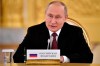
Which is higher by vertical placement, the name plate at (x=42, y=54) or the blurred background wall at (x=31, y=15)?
the blurred background wall at (x=31, y=15)

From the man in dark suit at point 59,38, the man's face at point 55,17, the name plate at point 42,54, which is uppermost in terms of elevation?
the man's face at point 55,17

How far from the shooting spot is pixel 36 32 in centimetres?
287

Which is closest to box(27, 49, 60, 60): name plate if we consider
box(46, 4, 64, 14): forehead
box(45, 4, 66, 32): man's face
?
box(45, 4, 66, 32): man's face

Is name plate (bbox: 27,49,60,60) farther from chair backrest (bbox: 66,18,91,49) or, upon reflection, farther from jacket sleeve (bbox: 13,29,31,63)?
chair backrest (bbox: 66,18,91,49)

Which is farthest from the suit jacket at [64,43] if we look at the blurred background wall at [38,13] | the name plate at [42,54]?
the name plate at [42,54]

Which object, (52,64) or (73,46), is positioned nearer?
(52,64)

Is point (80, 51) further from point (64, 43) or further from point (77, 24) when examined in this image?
point (77, 24)

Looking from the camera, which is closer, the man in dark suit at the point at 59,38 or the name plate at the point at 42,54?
the name plate at the point at 42,54

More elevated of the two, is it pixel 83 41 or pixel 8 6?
pixel 8 6

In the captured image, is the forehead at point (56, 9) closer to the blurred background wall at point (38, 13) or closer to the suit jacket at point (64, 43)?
the blurred background wall at point (38, 13)

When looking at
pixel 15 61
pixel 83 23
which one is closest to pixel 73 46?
pixel 83 23

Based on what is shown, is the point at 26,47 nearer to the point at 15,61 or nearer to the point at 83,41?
the point at 15,61

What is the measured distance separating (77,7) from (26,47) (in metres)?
0.85

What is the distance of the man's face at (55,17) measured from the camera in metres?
2.80
